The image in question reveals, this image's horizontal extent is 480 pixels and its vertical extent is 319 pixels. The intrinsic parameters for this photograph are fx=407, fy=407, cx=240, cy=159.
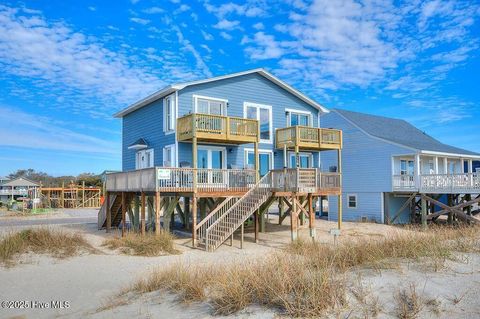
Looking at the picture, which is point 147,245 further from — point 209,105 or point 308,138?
point 308,138

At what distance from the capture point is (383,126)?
36.1 metres

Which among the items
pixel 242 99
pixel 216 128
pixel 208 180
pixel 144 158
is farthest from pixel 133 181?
pixel 242 99

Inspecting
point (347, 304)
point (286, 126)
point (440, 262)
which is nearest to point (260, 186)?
point (286, 126)

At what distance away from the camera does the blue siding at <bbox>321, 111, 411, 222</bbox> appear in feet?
98.7

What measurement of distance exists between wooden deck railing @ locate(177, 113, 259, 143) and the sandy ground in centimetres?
659

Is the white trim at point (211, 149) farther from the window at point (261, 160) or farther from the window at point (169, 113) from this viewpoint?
the window at point (169, 113)

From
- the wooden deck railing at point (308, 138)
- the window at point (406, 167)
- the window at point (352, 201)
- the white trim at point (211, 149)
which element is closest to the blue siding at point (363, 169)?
the window at point (352, 201)

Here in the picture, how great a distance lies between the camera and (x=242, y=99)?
23703 millimetres

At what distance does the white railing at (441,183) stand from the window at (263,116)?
36.7 ft

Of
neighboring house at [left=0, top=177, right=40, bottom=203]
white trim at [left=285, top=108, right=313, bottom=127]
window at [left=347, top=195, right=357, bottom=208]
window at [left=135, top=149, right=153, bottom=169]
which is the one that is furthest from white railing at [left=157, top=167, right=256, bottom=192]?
neighboring house at [left=0, top=177, right=40, bottom=203]

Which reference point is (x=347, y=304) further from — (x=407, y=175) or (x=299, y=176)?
(x=407, y=175)

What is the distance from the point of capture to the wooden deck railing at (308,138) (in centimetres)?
2333

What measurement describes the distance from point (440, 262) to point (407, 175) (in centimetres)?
2020

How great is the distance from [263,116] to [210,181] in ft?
21.4
